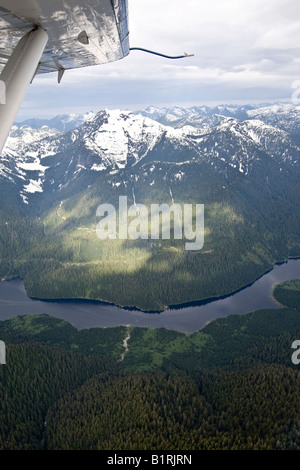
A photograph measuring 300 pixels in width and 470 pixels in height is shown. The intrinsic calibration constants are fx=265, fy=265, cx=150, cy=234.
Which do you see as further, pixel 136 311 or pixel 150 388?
pixel 136 311

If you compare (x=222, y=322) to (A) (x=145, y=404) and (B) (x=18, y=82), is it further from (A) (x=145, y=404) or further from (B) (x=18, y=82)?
(B) (x=18, y=82)

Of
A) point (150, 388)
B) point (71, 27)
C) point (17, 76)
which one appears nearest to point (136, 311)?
point (150, 388)

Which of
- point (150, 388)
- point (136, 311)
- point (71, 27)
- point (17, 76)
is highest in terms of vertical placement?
point (71, 27)

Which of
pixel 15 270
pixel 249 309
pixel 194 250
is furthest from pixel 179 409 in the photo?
pixel 15 270

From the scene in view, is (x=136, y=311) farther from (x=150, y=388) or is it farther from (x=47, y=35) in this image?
(x=47, y=35)

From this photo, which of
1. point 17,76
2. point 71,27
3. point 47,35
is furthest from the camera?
point 71,27

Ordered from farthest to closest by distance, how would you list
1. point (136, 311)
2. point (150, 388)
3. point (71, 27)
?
point (136, 311), point (150, 388), point (71, 27)
